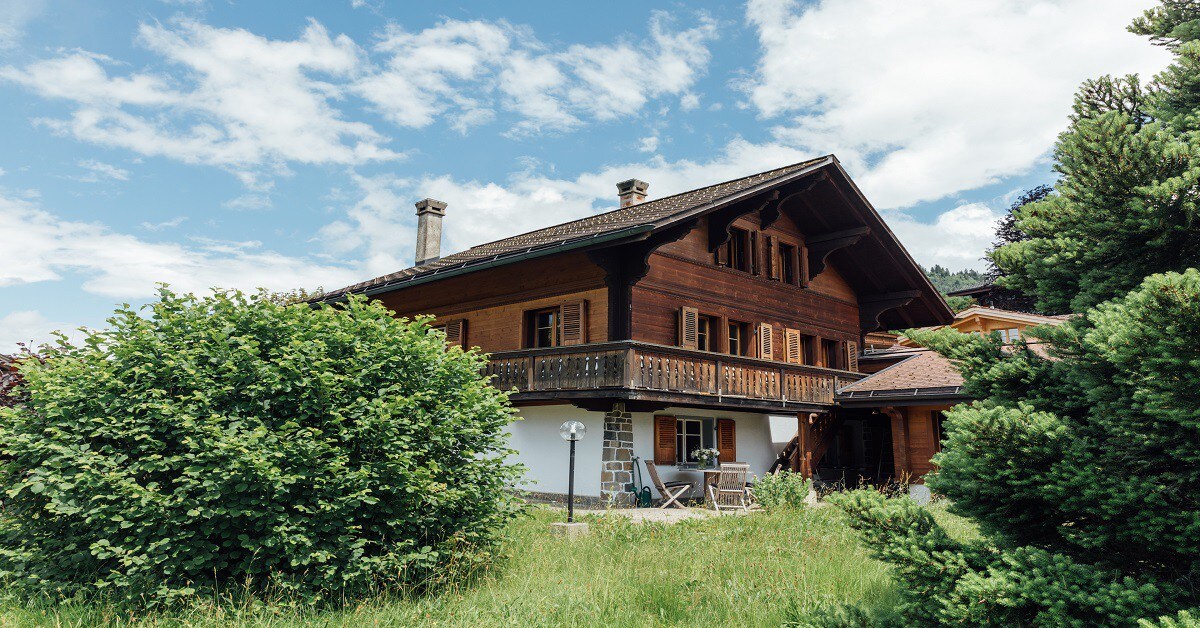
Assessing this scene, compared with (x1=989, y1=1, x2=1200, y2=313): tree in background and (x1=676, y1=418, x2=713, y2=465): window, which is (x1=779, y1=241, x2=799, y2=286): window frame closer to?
(x1=676, y1=418, x2=713, y2=465): window

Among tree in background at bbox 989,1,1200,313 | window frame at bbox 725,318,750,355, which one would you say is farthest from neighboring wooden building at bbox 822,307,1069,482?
tree in background at bbox 989,1,1200,313

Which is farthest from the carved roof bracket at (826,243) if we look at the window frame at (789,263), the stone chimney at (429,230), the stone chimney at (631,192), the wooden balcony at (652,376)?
the stone chimney at (429,230)

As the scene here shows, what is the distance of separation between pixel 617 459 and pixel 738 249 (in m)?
6.40

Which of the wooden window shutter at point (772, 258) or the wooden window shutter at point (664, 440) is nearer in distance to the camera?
the wooden window shutter at point (664, 440)

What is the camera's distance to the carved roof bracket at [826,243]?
19.5 meters

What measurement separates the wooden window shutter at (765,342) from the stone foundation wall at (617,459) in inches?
178

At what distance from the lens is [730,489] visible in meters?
14.2

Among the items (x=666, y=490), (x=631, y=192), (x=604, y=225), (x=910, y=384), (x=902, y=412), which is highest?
(x=631, y=192)

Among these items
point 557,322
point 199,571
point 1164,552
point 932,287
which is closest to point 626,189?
point 557,322

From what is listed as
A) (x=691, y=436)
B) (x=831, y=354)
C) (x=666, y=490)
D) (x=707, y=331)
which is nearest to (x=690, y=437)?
(x=691, y=436)

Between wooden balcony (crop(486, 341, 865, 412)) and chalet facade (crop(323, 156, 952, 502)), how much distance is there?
30 millimetres

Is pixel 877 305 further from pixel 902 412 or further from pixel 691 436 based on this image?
pixel 691 436

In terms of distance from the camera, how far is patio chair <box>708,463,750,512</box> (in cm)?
1407

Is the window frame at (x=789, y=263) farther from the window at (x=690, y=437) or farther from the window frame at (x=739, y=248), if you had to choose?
the window at (x=690, y=437)
